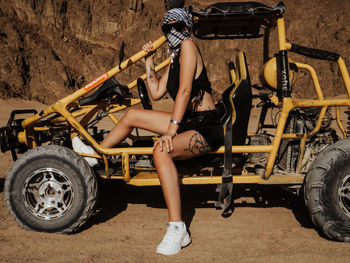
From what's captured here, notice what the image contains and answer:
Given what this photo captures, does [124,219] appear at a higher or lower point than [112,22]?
lower

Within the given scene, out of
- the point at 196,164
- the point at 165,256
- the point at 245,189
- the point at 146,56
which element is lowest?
the point at 245,189

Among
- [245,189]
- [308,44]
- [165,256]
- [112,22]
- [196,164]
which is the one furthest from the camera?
[112,22]

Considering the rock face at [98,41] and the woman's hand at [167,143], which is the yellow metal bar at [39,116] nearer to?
the woman's hand at [167,143]

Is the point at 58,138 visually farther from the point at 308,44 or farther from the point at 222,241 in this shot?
the point at 308,44

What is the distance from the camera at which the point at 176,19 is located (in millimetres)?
2975

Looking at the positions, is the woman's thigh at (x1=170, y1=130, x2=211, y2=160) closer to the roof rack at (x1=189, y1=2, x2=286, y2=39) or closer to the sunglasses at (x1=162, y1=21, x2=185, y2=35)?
the sunglasses at (x1=162, y1=21, x2=185, y2=35)

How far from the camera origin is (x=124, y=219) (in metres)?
3.54

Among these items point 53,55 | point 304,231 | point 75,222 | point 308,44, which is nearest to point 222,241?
point 304,231

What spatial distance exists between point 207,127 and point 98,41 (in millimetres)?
27432

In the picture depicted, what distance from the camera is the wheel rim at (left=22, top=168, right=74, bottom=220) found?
10.1 ft

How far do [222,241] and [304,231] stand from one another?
33.1 inches

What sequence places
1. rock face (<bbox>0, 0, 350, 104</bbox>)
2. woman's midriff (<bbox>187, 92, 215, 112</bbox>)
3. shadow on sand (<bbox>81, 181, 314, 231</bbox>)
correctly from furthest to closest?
1. rock face (<bbox>0, 0, 350, 104</bbox>)
2. shadow on sand (<bbox>81, 181, 314, 231</bbox>)
3. woman's midriff (<bbox>187, 92, 215, 112</bbox>)

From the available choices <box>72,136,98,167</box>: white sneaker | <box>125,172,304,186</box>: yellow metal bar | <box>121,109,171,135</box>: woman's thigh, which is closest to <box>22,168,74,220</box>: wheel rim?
<box>72,136,98,167</box>: white sneaker

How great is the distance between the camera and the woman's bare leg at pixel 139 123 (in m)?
3.23
